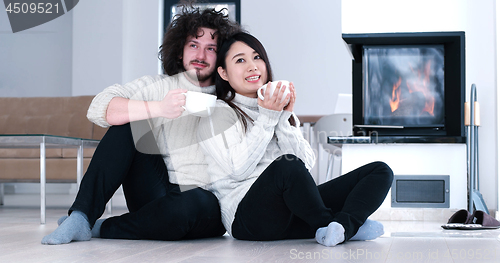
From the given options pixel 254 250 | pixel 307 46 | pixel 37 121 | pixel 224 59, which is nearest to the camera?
pixel 254 250

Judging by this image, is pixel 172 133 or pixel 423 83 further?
pixel 423 83

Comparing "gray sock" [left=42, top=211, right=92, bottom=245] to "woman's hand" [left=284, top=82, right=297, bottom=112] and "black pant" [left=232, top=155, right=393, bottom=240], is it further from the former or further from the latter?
"woman's hand" [left=284, top=82, right=297, bottom=112]

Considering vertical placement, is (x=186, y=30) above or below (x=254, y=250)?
above

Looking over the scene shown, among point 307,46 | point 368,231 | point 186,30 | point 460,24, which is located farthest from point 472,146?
point 307,46

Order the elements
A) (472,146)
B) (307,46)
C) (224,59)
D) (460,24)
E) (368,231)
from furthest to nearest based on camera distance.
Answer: (307,46) < (460,24) < (472,146) < (224,59) < (368,231)

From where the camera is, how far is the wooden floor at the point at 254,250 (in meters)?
1.17

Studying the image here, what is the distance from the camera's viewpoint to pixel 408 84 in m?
2.72

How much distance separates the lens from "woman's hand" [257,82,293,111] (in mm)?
1354

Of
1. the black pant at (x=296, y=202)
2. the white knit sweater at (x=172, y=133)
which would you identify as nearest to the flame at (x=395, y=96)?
the black pant at (x=296, y=202)

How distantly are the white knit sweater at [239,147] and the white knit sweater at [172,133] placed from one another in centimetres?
6

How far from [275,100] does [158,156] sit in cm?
42

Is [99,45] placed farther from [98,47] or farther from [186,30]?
[186,30]

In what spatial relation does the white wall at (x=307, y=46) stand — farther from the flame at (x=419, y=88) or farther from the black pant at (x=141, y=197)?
the black pant at (x=141, y=197)

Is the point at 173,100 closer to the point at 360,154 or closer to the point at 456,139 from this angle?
the point at 360,154
